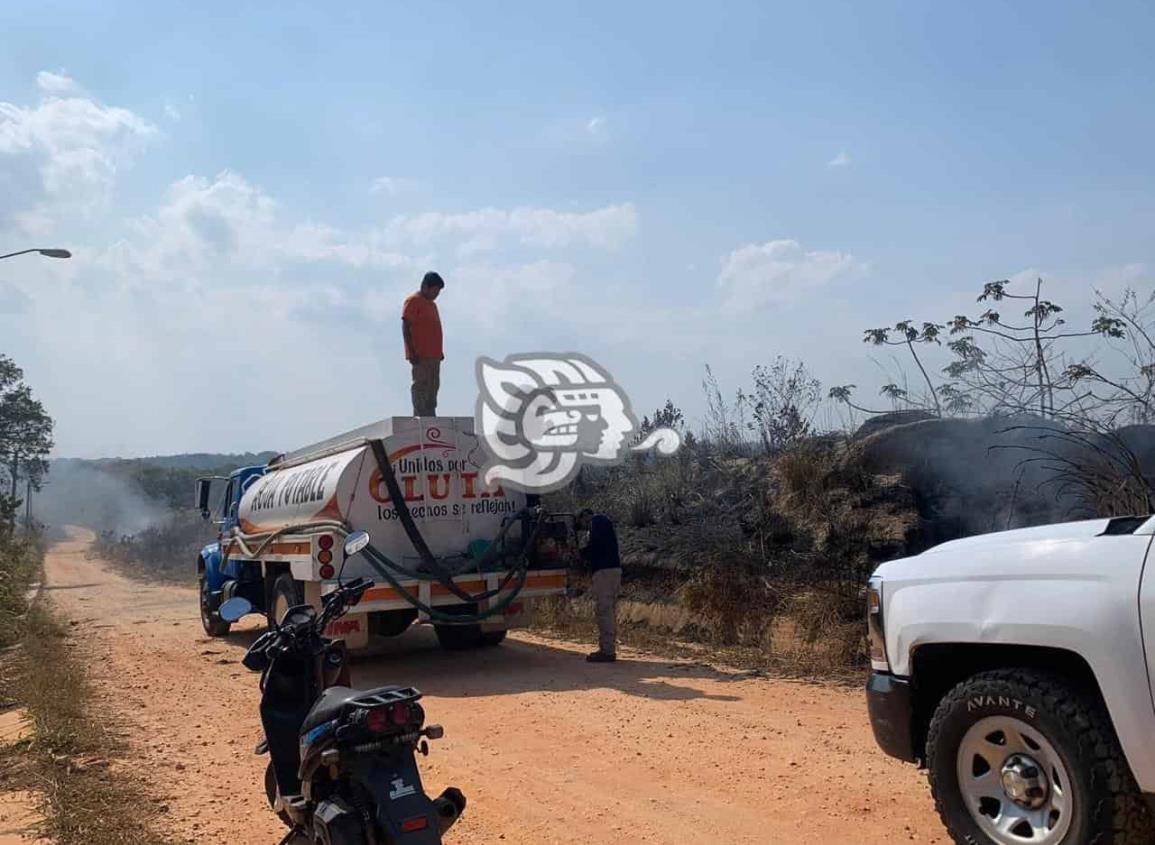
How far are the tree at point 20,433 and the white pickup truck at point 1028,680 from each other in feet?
159

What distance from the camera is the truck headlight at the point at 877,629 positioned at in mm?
5035

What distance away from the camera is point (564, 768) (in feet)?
22.2

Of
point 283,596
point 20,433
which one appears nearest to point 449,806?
point 283,596

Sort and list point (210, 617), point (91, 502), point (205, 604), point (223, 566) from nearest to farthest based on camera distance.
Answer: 1. point (223, 566)
2. point (210, 617)
3. point (205, 604)
4. point (91, 502)

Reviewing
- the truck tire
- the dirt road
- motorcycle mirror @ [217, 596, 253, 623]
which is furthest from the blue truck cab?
the truck tire

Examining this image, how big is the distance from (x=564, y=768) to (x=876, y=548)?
6.33 m

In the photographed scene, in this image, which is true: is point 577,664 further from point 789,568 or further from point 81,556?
point 81,556

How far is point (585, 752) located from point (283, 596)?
19.4ft

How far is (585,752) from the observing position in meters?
7.16

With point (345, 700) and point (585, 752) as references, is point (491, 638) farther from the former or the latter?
point (345, 700)

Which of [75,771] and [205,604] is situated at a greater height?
[205,604]

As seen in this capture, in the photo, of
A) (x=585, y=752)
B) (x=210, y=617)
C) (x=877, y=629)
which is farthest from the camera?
(x=210, y=617)

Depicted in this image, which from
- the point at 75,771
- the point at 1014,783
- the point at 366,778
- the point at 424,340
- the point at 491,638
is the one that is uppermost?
the point at 424,340

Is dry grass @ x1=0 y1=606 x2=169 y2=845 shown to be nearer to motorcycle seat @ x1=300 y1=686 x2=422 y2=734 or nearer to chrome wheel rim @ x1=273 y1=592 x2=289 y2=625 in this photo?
motorcycle seat @ x1=300 y1=686 x2=422 y2=734
